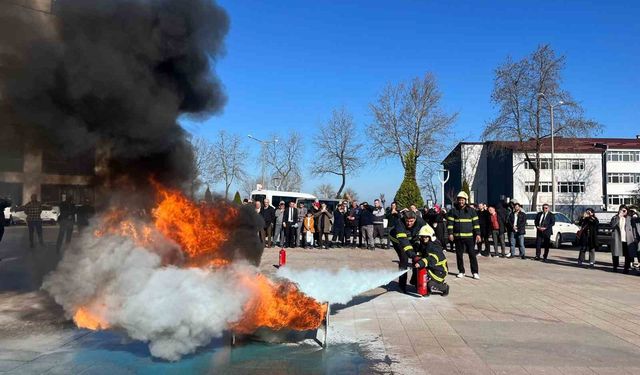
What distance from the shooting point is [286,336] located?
577 cm

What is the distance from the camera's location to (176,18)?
16.4 ft

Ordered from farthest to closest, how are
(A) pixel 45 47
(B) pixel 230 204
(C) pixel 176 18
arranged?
(B) pixel 230 204, (C) pixel 176 18, (A) pixel 45 47

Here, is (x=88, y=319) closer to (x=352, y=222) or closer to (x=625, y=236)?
(x=625, y=236)

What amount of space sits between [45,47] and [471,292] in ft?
25.9

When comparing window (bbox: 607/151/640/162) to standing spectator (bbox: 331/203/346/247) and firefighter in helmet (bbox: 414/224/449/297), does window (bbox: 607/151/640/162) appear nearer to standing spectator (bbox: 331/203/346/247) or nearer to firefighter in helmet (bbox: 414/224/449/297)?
standing spectator (bbox: 331/203/346/247)

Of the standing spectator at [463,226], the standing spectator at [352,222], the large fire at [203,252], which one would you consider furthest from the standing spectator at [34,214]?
the standing spectator at [352,222]

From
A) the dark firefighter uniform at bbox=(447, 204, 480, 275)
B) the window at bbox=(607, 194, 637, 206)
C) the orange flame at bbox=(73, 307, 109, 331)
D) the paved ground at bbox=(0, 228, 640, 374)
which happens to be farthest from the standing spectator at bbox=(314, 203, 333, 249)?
the window at bbox=(607, 194, 637, 206)

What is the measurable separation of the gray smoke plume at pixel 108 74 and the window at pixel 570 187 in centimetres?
5643

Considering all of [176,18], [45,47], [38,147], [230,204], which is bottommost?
[230,204]

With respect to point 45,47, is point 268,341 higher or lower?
lower

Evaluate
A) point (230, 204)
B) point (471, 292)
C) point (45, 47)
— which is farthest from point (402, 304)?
point (45, 47)

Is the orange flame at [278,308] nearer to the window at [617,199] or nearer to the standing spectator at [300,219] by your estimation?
the standing spectator at [300,219]

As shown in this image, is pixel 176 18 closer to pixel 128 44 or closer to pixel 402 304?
pixel 128 44

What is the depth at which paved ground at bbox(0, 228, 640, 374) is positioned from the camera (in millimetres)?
4914
